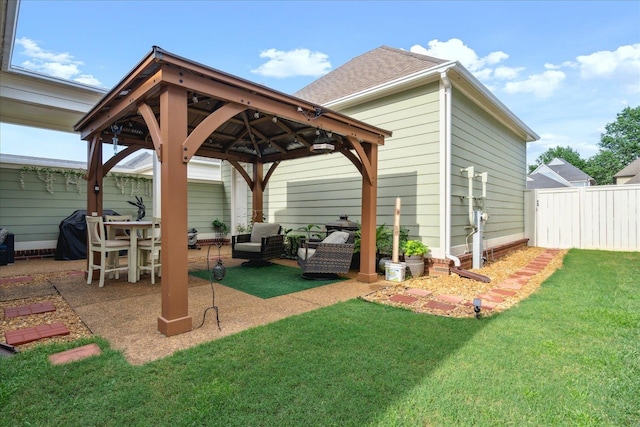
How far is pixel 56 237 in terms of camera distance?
798 centimetres

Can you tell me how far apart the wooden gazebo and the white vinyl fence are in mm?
7227

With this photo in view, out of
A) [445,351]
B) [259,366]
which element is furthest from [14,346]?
[445,351]

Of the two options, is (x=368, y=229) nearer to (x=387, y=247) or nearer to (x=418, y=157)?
(x=387, y=247)

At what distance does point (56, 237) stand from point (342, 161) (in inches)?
287

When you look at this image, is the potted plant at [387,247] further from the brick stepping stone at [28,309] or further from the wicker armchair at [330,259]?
the brick stepping stone at [28,309]

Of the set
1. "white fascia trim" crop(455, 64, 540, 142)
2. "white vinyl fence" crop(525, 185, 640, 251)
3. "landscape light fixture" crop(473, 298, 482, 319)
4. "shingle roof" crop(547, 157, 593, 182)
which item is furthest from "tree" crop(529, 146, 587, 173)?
"landscape light fixture" crop(473, 298, 482, 319)

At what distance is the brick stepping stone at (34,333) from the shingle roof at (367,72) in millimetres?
6372

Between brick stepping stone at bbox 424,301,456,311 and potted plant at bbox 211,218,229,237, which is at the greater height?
potted plant at bbox 211,218,229,237

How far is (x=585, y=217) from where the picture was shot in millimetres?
9227

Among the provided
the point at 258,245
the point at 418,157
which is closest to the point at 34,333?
the point at 258,245

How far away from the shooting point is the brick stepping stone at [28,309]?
3.57 meters

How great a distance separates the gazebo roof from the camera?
313 centimetres

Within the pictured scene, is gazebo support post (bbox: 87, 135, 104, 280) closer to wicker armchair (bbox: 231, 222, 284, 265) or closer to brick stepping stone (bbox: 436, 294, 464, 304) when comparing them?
wicker armchair (bbox: 231, 222, 284, 265)

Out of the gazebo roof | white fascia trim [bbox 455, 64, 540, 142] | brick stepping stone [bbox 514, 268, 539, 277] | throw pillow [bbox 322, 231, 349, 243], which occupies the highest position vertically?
white fascia trim [bbox 455, 64, 540, 142]
